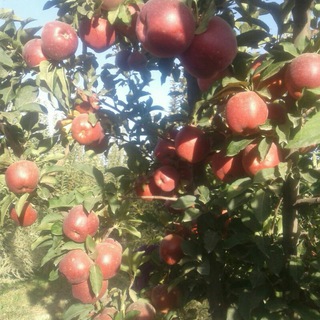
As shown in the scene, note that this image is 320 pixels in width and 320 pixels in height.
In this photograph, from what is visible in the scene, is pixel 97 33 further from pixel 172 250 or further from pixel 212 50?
pixel 172 250

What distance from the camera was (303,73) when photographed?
1059 mm

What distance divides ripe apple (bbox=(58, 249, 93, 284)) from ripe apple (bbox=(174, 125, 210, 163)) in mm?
616

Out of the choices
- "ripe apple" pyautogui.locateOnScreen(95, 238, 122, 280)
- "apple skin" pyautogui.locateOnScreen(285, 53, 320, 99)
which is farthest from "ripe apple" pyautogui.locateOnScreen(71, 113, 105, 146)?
"apple skin" pyautogui.locateOnScreen(285, 53, 320, 99)

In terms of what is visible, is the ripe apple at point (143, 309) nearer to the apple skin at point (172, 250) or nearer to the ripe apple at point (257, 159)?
the apple skin at point (172, 250)

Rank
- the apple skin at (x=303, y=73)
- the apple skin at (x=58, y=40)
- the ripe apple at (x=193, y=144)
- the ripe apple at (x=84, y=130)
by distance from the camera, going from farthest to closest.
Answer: the ripe apple at (x=84, y=130) → the apple skin at (x=58, y=40) → the ripe apple at (x=193, y=144) → the apple skin at (x=303, y=73)

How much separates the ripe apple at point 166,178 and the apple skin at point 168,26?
602 millimetres

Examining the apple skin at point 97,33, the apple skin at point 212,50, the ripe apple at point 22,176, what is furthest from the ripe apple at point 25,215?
the apple skin at point 212,50

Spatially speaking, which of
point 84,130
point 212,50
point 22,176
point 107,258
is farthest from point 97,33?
point 107,258

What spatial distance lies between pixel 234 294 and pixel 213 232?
35cm

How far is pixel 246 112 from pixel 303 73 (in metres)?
0.19

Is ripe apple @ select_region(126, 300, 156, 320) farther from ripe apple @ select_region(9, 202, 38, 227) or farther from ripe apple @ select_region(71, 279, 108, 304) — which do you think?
ripe apple @ select_region(9, 202, 38, 227)

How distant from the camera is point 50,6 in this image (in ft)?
5.50

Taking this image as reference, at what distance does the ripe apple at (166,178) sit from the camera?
65.7 inches

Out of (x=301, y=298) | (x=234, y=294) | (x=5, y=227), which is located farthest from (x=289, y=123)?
(x=5, y=227)
